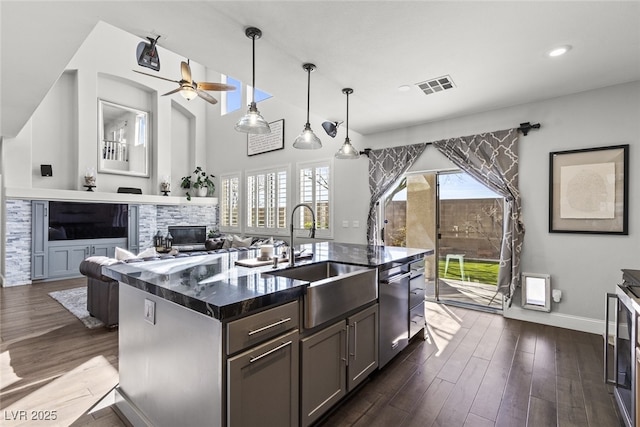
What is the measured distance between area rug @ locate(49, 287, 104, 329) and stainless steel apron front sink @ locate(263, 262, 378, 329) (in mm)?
2785

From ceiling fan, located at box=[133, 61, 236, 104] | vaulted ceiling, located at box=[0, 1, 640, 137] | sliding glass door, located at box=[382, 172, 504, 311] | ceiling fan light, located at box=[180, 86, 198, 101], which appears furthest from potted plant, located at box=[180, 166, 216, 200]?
sliding glass door, located at box=[382, 172, 504, 311]

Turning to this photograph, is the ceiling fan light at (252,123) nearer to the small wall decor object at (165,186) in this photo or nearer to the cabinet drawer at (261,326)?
the cabinet drawer at (261,326)

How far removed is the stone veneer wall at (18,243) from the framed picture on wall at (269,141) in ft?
14.7

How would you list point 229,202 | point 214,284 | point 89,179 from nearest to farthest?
point 214,284 → point 89,179 → point 229,202

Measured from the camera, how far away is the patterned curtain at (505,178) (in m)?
3.74

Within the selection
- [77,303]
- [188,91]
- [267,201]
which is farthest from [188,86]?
[77,303]

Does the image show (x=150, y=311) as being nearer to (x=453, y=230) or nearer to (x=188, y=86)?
(x=188, y=86)

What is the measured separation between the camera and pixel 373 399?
209 cm

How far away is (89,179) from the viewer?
6.54 meters

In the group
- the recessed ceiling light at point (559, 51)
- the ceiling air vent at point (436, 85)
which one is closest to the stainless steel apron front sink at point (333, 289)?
the ceiling air vent at point (436, 85)

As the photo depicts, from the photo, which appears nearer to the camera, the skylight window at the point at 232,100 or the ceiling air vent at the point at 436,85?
the ceiling air vent at the point at 436,85

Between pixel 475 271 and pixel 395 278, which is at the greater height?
pixel 395 278

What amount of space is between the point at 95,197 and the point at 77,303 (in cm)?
300

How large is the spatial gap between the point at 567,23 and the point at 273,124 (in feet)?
17.9
